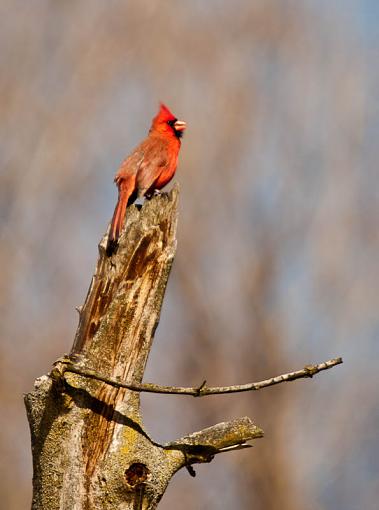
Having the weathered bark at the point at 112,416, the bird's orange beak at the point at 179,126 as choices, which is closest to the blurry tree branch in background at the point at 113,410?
the weathered bark at the point at 112,416

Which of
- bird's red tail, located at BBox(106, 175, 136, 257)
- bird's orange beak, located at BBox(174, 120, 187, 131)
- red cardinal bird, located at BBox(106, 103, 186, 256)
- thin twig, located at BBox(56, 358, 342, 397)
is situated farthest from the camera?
bird's orange beak, located at BBox(174, 120, 187, 131)

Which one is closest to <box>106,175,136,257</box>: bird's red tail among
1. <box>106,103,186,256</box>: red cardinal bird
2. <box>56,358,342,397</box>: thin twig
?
<box>106,103,186,256</box>: red cardinal bird

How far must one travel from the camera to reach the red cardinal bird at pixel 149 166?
4.94 metres

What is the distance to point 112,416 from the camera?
3.14 m

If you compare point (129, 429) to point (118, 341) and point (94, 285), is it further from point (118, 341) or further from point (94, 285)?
point (94, 285)

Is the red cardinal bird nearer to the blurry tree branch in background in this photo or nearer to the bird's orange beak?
the bird's orange beak

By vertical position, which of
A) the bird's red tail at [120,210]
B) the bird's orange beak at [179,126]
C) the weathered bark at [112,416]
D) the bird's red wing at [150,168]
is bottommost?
the weathered bark at [112,416]

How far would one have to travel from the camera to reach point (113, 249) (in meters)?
3.33

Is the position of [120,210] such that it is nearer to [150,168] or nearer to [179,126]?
[150,168]

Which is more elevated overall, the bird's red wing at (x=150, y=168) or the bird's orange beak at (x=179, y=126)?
the bird's orange beak at (x=179, y=126)

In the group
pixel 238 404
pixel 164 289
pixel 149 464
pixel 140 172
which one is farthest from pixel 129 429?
pixel 238 404

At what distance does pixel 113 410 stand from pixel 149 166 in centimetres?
222

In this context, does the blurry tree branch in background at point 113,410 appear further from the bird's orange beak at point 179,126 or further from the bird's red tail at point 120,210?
the bird's orange beak at point 179,126

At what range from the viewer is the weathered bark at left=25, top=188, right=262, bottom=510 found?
10.00 ft
